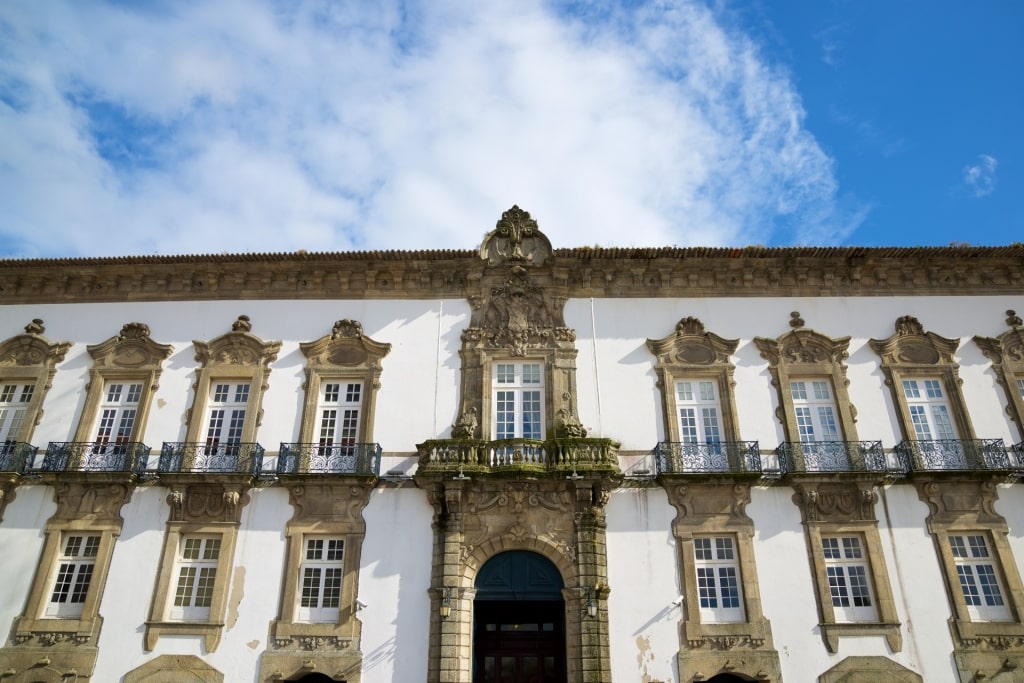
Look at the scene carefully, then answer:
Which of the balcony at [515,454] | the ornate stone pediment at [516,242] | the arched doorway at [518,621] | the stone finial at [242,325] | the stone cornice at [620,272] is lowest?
the arched doorway at [518,621]

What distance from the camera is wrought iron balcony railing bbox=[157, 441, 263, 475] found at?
13.5m

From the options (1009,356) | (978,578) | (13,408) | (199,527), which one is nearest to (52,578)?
(199,527)

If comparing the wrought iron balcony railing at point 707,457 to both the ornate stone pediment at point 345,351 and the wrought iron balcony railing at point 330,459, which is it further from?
the ornate stone pediment at point 345,351

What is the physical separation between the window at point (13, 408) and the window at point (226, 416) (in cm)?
392

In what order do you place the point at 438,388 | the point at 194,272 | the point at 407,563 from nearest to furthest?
the point at 407,563 → the point at 438,388 → the point at 194,272

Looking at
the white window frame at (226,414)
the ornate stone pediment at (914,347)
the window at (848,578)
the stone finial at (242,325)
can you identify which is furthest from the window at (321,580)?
the ornate stone pediment at (914,347)

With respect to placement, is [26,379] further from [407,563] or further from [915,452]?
[915,452]

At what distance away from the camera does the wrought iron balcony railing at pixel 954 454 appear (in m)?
13.3

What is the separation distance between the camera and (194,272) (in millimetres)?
15422

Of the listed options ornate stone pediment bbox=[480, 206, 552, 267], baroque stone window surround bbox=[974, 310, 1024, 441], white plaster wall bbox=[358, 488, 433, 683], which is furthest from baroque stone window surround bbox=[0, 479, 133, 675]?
baroque stone window surround bbox=[974, 310, 1024, 441]

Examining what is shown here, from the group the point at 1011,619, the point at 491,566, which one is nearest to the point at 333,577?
the point at 491,566

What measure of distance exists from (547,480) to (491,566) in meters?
1.87

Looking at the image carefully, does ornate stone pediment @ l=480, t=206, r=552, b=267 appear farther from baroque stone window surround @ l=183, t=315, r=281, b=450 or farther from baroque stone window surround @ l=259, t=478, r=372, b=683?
baroque stone window surround @ l=259, t=478, r=372, b=683

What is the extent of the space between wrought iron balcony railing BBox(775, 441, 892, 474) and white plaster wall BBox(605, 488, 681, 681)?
2512 mm
